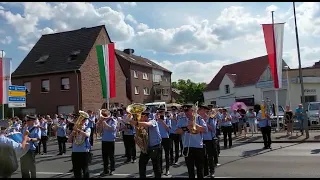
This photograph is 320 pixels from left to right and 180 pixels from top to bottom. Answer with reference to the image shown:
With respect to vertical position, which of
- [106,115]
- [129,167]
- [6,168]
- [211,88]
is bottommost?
→ [129,167]

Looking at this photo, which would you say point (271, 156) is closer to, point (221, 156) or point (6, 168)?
point (221, 156)

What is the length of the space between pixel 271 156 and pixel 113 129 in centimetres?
588

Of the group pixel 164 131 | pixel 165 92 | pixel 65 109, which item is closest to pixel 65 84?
pixel 65 109

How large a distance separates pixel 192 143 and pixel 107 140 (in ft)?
12.6

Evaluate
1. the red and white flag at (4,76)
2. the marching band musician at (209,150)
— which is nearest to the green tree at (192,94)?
the red and white flag at (4,76)

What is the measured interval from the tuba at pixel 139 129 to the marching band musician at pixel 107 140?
2.62 m

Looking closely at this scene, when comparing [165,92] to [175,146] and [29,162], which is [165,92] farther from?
[29,162]

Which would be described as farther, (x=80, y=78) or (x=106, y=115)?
(x=80, y=78)

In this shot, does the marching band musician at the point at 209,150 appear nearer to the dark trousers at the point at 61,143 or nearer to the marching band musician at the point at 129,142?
the marching band musician at the point at 129,142

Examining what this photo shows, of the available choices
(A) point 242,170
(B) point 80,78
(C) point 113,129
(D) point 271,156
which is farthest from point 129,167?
(B) point 80,78

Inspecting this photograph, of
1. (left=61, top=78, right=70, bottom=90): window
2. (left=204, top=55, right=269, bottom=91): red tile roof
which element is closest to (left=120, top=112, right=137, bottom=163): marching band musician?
(left=61, top=78, right=70, bottom=90): window

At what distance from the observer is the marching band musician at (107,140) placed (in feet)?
35.7

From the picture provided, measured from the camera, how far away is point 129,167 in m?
11.9

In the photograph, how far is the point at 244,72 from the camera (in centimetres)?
4881
